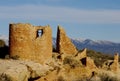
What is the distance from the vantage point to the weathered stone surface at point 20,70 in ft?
180

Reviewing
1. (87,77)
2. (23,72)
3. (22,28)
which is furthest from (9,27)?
(87,77)

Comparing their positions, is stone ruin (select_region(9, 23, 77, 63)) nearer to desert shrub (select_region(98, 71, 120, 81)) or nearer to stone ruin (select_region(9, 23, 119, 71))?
stone ruin (select_region(9, 23, 119, 71))

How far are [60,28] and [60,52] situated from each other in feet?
9.68

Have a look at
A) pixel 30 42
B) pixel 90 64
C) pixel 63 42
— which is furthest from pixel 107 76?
pixel 30 42

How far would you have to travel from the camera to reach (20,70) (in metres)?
56.7

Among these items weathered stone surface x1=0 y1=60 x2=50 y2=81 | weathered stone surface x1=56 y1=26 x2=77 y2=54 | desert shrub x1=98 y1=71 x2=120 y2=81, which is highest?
weathered stone surface x1=56 y1=26 x2=77 y2=54

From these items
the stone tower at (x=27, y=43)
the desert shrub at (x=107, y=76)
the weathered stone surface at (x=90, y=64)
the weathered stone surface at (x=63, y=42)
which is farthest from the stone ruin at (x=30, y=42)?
the desert shrub at (x=107, y=76)

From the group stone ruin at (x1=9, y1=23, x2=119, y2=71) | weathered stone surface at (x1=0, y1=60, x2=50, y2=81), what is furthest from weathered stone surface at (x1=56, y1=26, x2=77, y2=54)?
weathered stone surface at (x1=0, y1=60, x2=50, y2=81)

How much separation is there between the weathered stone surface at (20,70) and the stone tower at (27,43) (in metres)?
0.97

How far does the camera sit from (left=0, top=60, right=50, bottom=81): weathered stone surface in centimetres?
5488

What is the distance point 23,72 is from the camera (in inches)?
2235

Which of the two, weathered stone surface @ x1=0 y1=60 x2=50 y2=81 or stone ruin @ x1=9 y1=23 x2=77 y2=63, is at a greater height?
stone ruin @ x1=9 y1=23 x2=77 y2=63

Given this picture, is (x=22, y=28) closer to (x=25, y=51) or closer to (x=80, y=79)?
(x=25, y=51)

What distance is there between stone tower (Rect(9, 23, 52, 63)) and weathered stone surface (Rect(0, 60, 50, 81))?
0.97 metres
